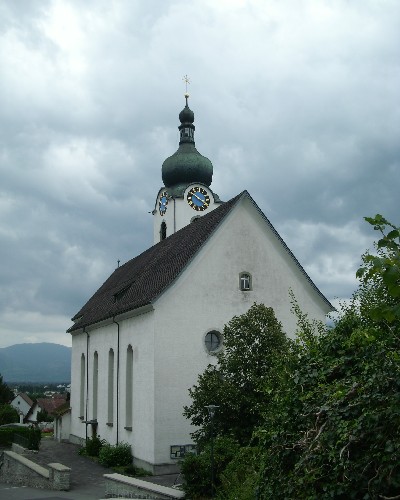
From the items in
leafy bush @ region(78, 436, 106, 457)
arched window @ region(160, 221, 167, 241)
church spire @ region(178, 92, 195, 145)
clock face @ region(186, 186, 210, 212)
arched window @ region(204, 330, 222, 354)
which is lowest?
leafy bush @ region(78, 436, 106, 457)

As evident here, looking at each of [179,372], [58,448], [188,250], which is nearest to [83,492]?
[179,372]

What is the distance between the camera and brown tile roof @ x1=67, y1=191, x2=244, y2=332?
2738 centimetres

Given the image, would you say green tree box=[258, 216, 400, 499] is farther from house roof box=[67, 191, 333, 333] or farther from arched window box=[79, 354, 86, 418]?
arched window box=[79, 354, 86, 418]

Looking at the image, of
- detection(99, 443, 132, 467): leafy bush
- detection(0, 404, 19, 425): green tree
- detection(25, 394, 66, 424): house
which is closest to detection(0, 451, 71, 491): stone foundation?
detection(99, 443, 132, 467): leafy bush

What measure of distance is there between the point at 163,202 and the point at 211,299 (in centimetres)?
1835

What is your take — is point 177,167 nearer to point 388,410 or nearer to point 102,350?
point 102,350

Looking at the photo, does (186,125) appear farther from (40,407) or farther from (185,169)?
(40,407)

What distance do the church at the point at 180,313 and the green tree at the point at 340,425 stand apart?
1021cm

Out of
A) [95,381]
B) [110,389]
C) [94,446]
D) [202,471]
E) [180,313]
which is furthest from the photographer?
[95,381]

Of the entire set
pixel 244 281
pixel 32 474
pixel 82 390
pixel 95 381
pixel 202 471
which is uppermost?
pixel 244 281

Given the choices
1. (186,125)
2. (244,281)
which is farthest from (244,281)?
(186,125)

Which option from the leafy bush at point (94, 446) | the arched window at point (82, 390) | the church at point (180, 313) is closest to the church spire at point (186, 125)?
the church at point (180, 313)

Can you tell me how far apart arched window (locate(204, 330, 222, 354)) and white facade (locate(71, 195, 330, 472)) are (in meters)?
0.22

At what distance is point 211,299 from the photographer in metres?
27.0
